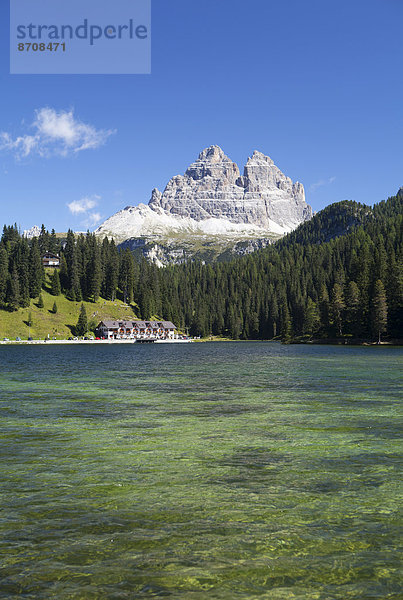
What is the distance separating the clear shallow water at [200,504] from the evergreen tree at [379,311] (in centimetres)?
12814

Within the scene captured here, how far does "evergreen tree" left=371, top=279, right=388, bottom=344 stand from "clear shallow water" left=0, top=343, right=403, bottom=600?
420ft

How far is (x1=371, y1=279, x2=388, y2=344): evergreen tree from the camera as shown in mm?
152000

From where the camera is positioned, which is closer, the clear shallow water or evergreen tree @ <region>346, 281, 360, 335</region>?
the clear shallow water

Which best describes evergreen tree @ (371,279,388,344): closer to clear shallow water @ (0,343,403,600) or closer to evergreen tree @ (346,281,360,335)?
evergreen tree @ (346,281,360,335)

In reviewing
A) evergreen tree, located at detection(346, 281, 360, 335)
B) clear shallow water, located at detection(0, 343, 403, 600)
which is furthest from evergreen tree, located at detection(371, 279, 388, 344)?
clear shallow water, located at detection(0, 343, 403, 600)

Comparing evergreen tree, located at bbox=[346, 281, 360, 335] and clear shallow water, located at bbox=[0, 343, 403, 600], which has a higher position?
evergreen tree, located at bbox=[346, 281, 360, 335]

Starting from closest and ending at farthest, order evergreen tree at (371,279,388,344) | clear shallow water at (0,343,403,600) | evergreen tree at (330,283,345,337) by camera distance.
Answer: clear shallow water at (0,343,403,600), evergreen tree at (371,279,388,344), evergreen tree at (330,283,345,337)

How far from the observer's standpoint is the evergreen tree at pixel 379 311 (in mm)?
152000

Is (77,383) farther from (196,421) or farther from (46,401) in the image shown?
(196,421)

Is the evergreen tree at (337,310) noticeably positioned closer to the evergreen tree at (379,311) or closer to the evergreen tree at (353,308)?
the evergreen tree at (353,308)

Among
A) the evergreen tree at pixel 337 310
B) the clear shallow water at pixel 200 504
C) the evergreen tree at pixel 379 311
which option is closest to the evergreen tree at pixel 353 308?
the evergreen tree at pixel 337 310

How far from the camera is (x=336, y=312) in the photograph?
180500 mm

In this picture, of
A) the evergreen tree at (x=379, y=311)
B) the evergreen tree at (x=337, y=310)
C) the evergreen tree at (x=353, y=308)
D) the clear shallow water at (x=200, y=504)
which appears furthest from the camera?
the evergreen tree at (x=337, y=310)

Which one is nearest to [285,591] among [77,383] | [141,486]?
[141,486]
